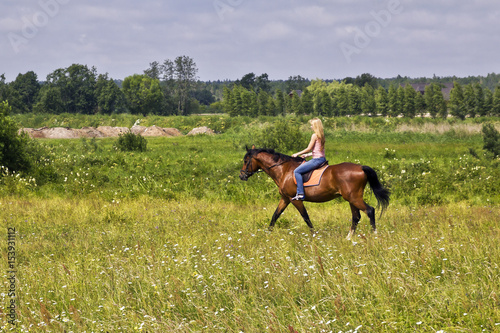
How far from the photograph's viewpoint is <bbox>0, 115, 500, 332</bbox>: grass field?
15.1 feet

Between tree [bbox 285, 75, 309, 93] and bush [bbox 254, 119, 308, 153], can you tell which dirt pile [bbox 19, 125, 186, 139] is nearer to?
bush [bbox 254, 119, 308, 153]

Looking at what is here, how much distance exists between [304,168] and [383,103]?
81.5 m

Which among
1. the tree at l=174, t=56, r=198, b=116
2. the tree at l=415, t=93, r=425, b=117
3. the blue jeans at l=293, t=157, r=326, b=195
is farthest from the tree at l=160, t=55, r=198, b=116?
the blue jeans at l=293, t=157, r=326, b=195

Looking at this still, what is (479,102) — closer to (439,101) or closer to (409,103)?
(439,101)

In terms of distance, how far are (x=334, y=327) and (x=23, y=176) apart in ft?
58.7

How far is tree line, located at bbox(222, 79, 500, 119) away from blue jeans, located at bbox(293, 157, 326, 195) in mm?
74738

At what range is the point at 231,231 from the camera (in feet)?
32.3

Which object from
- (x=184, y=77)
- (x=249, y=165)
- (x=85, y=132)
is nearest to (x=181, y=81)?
(x=184, y=77)

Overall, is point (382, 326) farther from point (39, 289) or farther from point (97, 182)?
point (97, 182)

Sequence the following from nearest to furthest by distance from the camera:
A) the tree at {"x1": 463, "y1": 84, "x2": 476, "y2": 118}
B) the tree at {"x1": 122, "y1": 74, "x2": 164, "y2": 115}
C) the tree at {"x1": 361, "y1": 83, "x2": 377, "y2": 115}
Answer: the tree at {"x1": 463, "y1": 84, "x2": 476, "y2": 118}, the tree at {"x1": 361, "y1": 83, "x2": 377, "y2": 115}, the tree at {"x1": 122, "y1": 74, "x2": 164, "y2": 115}

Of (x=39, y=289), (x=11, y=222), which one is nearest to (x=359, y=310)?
(x=39, y=289)

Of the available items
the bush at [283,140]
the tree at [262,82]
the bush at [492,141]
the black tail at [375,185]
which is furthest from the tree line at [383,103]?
the black tail at [375,185]

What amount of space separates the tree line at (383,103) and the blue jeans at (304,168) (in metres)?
74.7

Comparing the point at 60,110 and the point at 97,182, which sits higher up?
the point at 60,110
